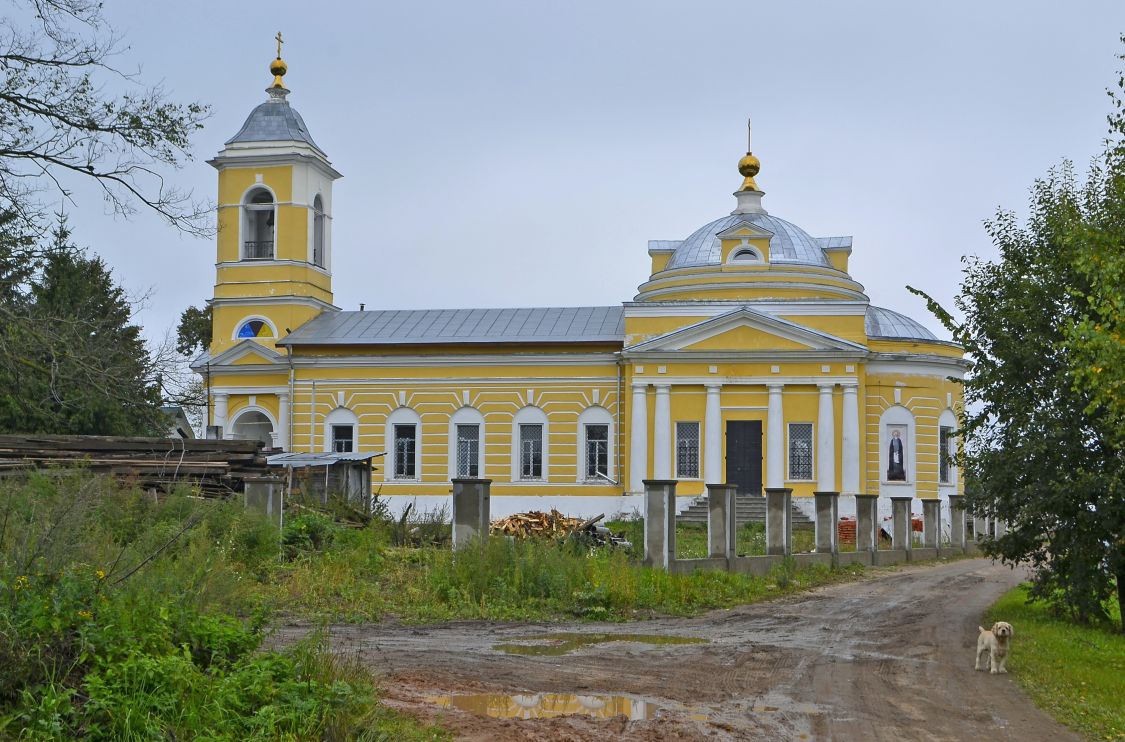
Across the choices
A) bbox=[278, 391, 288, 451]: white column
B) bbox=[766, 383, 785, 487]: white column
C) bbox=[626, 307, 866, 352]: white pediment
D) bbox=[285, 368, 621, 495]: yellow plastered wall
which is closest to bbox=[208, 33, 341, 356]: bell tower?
bbox=[278, 391, 288, 451]: white column

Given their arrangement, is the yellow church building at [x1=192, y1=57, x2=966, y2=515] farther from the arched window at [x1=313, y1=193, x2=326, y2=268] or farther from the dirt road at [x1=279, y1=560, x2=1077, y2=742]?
the dirt road at [x1=279, y1=560, x2=1077, y2=742]

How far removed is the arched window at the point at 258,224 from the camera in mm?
37031

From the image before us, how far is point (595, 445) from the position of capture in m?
34.7

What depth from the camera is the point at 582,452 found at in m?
34.5

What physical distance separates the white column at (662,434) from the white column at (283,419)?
34.5 feet

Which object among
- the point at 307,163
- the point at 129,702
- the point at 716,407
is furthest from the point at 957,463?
Answer: the point at 307,163

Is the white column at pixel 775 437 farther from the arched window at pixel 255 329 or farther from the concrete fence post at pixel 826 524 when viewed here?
the arched window at pixel 255 329

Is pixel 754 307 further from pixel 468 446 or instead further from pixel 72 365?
pixel 72 365

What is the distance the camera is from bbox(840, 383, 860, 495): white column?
32125 millimetres

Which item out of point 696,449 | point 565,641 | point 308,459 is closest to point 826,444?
point 696,449

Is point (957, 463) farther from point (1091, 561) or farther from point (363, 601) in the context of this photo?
point (363, 601)

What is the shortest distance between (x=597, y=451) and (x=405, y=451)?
5.47m

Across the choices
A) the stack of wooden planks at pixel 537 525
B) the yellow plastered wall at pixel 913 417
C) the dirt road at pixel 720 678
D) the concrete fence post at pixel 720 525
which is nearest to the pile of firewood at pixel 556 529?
the stack of wooden planks at pixel 537 525

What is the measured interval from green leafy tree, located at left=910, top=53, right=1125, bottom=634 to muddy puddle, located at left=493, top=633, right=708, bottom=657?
4.56 metres
